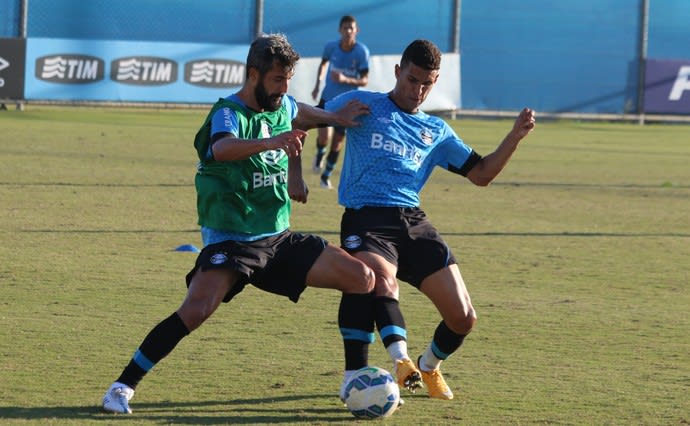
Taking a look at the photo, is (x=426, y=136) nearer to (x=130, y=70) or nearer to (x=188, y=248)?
(x=188, y=248)

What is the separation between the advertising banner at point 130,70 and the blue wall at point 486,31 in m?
1.01

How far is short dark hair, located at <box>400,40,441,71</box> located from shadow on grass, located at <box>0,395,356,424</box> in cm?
165

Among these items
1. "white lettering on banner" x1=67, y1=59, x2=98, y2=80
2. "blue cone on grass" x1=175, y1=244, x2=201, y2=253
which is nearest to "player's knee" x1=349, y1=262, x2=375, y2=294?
"blue cone on grass" x1=175, y1=244, x2=201, y2=253

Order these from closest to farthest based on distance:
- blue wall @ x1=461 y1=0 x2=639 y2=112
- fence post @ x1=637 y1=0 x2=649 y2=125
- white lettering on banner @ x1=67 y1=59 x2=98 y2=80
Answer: white lettering on banner @ x1=67 y1=59 x2=98 y2=80, blue wall @ x1=461 y1=0 x2=639 y2=112, fence post @ x1=637 y1=0 x2=649 y2=125

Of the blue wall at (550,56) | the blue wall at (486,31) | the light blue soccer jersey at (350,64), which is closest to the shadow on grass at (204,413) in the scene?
the light blue soccer jersey at (350,64)

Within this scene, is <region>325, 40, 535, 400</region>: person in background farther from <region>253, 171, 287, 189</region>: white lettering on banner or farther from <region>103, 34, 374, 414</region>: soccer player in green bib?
<region>253, 171, 287, 189</region>: white lettering on banner

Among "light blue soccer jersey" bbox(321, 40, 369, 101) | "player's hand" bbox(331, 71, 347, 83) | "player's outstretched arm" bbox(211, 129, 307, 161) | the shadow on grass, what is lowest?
the shadow on grass

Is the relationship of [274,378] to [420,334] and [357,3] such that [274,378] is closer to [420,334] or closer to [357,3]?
[420,334]

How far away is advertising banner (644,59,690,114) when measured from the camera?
98.4 ft

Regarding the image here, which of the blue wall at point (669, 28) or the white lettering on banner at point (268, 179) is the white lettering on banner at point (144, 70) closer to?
the blue wall at point (669, 28)

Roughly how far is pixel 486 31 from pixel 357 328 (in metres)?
24.2

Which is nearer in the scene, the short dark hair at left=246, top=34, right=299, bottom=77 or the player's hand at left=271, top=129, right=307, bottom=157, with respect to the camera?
the player's hand at left=271, top=129, right=307, bottom=157

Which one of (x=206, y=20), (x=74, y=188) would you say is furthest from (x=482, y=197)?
(x=206, y=20)

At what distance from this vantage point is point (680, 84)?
30062 millimetres
